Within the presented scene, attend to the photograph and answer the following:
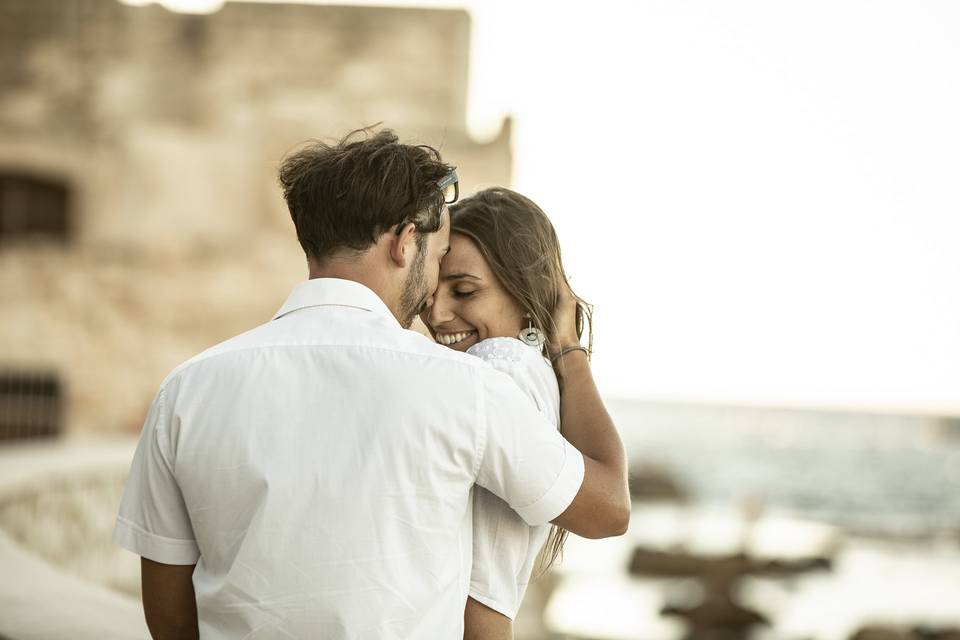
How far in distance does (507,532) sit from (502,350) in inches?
15.3

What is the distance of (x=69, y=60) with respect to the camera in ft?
48.4

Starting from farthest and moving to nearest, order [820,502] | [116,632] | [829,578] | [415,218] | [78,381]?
[820,502] < [829,578] < [78,381] < [116,632] < [415,218]

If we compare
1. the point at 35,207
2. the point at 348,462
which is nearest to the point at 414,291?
the point at 348,462

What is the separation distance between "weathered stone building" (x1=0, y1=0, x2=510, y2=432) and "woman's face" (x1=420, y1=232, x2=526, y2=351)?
40.0ft

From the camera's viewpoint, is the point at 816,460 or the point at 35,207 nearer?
the point at 35,207

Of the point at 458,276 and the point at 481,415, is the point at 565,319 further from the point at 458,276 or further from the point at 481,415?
the point at 481,415

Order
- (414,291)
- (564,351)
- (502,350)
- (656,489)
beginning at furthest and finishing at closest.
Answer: (656,489) → (564,351) → (502,350) → (414,291)

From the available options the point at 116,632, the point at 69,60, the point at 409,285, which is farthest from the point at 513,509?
the point at 69,60

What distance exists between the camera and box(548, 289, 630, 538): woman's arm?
77.5 inches

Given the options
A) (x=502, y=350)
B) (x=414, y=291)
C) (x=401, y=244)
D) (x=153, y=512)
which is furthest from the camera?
(x=502, y=350)

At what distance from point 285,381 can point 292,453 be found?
122mm

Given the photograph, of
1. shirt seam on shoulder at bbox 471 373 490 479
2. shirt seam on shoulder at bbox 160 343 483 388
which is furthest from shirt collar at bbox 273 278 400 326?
shirt seam on shoulder at bbox 471 373 490 479

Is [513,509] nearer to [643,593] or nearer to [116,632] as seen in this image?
[116,632]

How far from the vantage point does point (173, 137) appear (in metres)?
14.8
